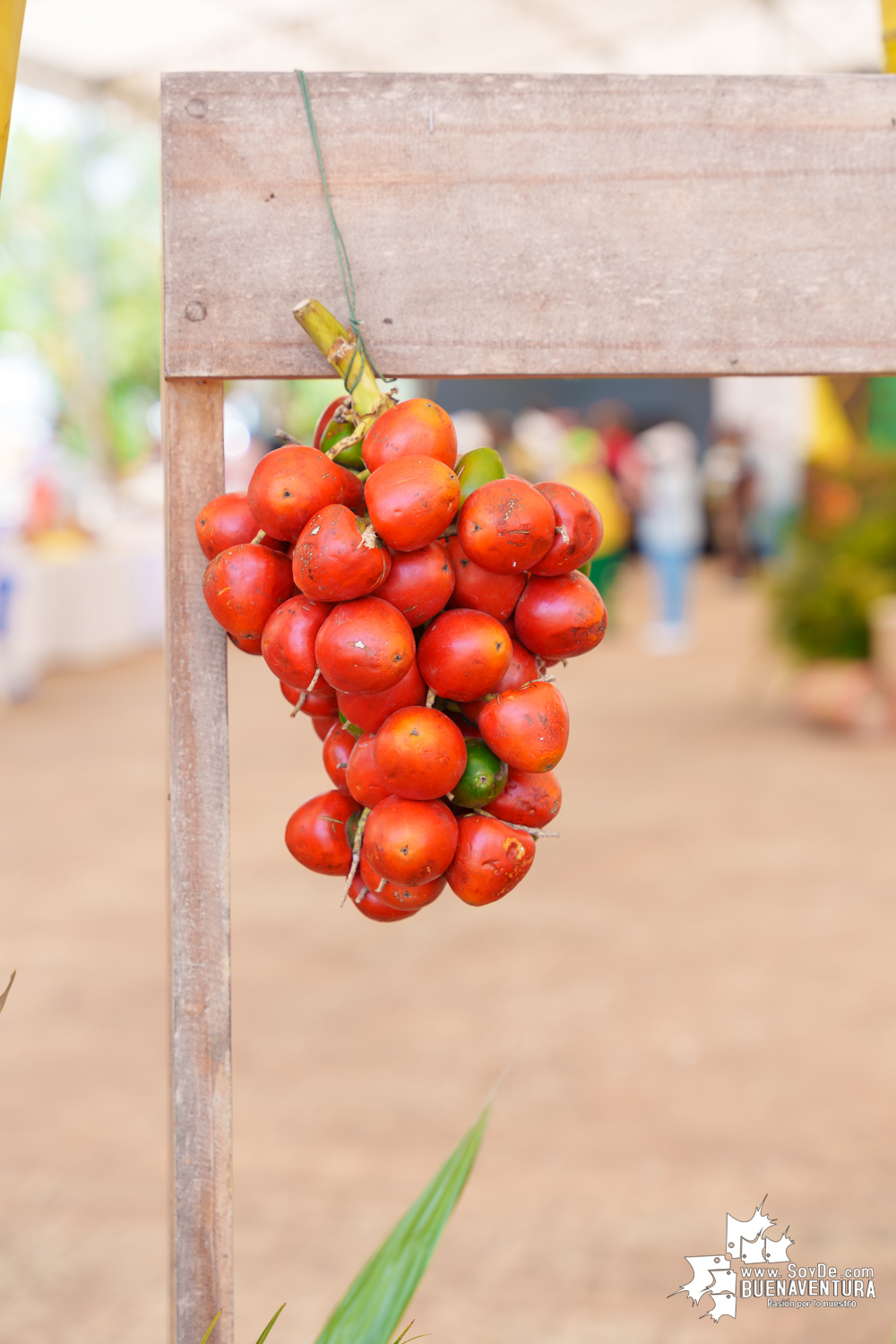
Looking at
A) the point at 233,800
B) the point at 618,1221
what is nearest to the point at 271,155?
the point at 618,1221

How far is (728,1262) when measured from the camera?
1.26m

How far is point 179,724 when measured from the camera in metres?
1.00

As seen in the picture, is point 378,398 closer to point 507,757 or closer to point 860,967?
point 507,757

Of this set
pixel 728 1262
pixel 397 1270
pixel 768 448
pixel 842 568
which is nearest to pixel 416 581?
pixel 397 1270

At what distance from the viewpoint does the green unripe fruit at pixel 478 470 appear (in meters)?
0.95

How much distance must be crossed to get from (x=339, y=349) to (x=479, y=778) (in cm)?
33

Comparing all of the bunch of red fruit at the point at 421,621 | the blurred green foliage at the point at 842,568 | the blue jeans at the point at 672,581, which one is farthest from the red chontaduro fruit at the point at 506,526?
the blue jeans at the point at 672,581

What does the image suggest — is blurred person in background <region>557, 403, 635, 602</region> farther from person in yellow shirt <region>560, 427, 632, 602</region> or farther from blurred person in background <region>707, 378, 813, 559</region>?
blurred person in background <region>707, 378, 813, 559</region>

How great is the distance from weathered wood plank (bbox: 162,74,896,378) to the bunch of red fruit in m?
0.11

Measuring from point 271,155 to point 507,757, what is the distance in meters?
0.48

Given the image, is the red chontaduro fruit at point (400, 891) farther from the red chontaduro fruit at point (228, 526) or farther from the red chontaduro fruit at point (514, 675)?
the red chontaduro fruit at point (228, 526)

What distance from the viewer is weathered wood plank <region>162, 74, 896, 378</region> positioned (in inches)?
37.9

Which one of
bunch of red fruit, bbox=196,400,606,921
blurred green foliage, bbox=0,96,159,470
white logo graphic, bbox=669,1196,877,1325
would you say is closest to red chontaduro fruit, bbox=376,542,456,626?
bunch of red fruit, bbox=196,400,606,921

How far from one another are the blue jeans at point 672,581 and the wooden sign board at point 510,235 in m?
8.06
